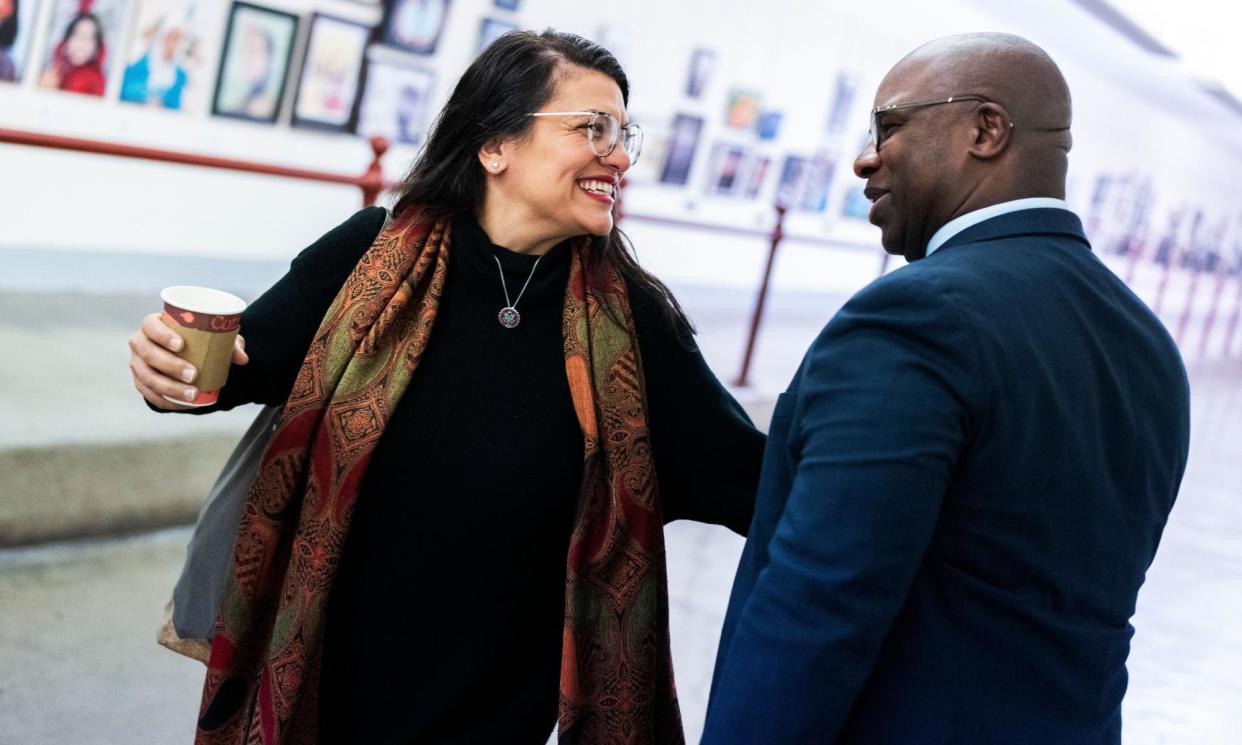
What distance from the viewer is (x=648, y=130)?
7934mm

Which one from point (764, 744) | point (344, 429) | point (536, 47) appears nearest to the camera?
point (764, 744)

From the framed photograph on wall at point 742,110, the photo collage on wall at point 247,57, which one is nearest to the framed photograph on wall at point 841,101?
the framed photograph on wall at point 742,110

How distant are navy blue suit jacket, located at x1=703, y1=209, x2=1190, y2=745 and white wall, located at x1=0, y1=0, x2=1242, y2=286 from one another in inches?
173

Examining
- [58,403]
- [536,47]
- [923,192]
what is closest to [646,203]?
[58,403]

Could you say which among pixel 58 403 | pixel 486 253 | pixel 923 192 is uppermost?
pixel 923 192

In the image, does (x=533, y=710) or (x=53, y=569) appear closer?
(x=533, y=710)

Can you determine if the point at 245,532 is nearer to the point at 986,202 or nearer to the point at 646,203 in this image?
the point at 986,202

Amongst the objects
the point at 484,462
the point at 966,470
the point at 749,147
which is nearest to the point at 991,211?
the point at 966,470

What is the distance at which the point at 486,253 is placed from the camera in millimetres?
1969

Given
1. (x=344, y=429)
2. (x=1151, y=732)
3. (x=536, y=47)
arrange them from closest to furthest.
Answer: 1. (x=344, y=429)
2. (x=536, y=47)
3. (x=1151, y=732)

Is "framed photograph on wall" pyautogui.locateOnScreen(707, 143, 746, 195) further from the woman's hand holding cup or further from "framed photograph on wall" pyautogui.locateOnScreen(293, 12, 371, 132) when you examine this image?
the woman's hand holding cup

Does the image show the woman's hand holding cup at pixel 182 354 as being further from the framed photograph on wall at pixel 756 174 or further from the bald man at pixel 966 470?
the framed photograph on wall at pixel 756 174

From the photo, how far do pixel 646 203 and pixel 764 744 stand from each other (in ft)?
23.5

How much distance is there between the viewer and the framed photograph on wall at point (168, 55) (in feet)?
16.3
